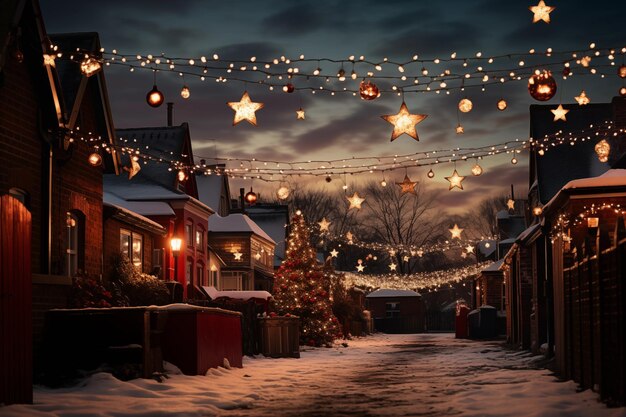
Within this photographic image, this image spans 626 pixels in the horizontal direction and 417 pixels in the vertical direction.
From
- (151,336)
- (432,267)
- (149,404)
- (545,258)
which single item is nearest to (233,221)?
(545,258)

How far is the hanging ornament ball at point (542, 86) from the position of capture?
1552 centimetres

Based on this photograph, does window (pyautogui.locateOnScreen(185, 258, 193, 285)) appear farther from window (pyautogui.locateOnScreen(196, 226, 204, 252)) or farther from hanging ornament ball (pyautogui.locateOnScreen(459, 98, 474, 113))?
hanging ornament ball (pyautogui.locateOnScreen(459, 98, 474, 113))

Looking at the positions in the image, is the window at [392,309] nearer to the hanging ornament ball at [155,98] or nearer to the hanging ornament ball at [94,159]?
the hanging ornament ball at [94,159]

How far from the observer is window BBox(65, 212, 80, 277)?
19.8 m

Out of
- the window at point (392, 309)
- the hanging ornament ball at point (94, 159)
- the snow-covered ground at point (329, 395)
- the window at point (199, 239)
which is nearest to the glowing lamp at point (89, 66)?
the hanging ornament ball at point (94, 159)

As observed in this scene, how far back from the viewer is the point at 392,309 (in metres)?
80.2

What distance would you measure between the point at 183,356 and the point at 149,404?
4.55m

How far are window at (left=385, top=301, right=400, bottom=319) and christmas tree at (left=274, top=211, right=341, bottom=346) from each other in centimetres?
4486

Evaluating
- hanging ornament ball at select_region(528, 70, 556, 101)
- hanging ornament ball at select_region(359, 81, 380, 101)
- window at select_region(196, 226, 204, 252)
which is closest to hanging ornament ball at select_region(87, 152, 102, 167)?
hanging ornament ball at select_region(359, 81, 380, 101)

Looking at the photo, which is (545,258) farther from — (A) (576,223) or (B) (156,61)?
(B) (156,61)

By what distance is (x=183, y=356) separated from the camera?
56.9ft

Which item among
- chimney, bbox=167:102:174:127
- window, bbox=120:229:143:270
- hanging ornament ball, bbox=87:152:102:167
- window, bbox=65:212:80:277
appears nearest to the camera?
window, bbox=65:212:80:277

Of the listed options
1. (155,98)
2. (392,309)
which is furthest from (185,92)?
(392,309)

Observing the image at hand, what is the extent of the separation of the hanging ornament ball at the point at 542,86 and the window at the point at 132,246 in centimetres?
1533
